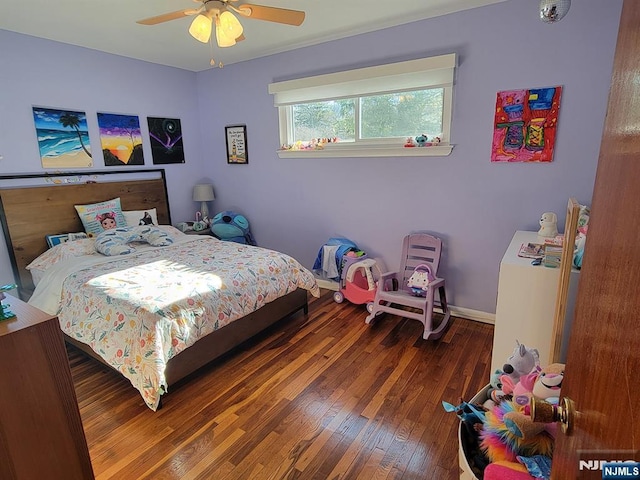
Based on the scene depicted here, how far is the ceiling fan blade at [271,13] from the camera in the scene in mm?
1993

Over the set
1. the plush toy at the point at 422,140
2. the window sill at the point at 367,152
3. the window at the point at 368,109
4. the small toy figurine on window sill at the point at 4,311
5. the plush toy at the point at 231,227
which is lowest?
the plush toy at the point at 231,227

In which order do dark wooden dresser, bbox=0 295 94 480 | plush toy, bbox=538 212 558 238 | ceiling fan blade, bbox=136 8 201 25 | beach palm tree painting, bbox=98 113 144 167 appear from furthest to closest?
beach palm tree painting, bbox=98 113 144 167 → plush toy, bbox=538 212 558 238 → ceiling fan blade, bbox=136 8 201 25 → dark wooden dresser, bbox=0 295 94 480

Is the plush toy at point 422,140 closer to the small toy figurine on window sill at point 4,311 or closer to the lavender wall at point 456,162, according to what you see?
the lavender wall at point 456,162

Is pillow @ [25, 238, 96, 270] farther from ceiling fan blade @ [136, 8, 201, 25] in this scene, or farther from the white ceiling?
ceiling fan blade @ [136, 8, 201, 25]

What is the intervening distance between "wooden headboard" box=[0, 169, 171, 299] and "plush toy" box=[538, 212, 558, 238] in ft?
12.5

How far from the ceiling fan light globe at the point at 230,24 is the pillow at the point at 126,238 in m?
1.94

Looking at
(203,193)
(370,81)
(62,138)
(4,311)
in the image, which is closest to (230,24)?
(370,81)

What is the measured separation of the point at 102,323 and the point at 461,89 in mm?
3046

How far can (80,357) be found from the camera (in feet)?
8.62

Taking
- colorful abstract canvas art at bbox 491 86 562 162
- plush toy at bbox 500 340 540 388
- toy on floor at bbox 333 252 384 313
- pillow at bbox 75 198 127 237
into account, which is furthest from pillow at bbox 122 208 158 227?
plush toy at bbox 500 340 540 388

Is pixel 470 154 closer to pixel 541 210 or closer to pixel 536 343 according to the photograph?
pixel 541 210

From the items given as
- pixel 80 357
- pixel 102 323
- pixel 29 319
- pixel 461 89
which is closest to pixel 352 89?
pixel 461 89

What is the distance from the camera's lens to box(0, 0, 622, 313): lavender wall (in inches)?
95.7

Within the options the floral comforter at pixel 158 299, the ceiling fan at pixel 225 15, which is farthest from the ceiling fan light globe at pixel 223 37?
the floral comforter at pixel 158 299
